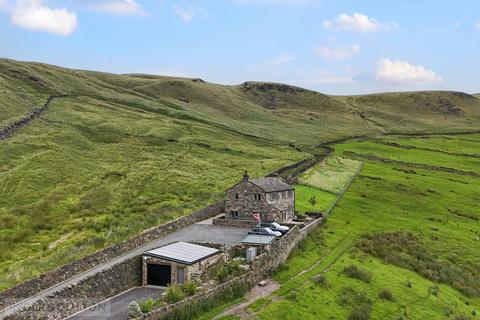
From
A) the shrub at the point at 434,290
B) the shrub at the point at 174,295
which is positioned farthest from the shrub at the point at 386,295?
the shrub at the point at 174,295

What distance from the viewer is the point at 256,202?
62219 mm

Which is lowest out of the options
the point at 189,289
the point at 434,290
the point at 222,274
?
the point at 434,290

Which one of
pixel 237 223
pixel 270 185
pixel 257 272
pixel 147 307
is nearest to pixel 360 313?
pixel 257 272

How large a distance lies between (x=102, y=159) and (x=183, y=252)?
63.6 meters

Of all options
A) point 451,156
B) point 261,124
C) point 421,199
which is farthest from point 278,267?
point 261,124

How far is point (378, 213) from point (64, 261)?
50.2 metres

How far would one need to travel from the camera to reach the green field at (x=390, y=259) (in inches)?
1618

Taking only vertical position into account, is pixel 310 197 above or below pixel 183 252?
above

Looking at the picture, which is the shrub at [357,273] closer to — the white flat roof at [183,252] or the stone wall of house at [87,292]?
the white flat roof at [183,252]

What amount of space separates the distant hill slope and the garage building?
6.15m

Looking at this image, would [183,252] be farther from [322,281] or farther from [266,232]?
[322,281]

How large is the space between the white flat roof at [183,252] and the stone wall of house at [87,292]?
186 centimetres

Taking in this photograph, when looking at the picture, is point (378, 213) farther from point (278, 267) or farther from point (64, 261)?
point (64, 261)

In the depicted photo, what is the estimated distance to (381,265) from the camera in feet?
175
